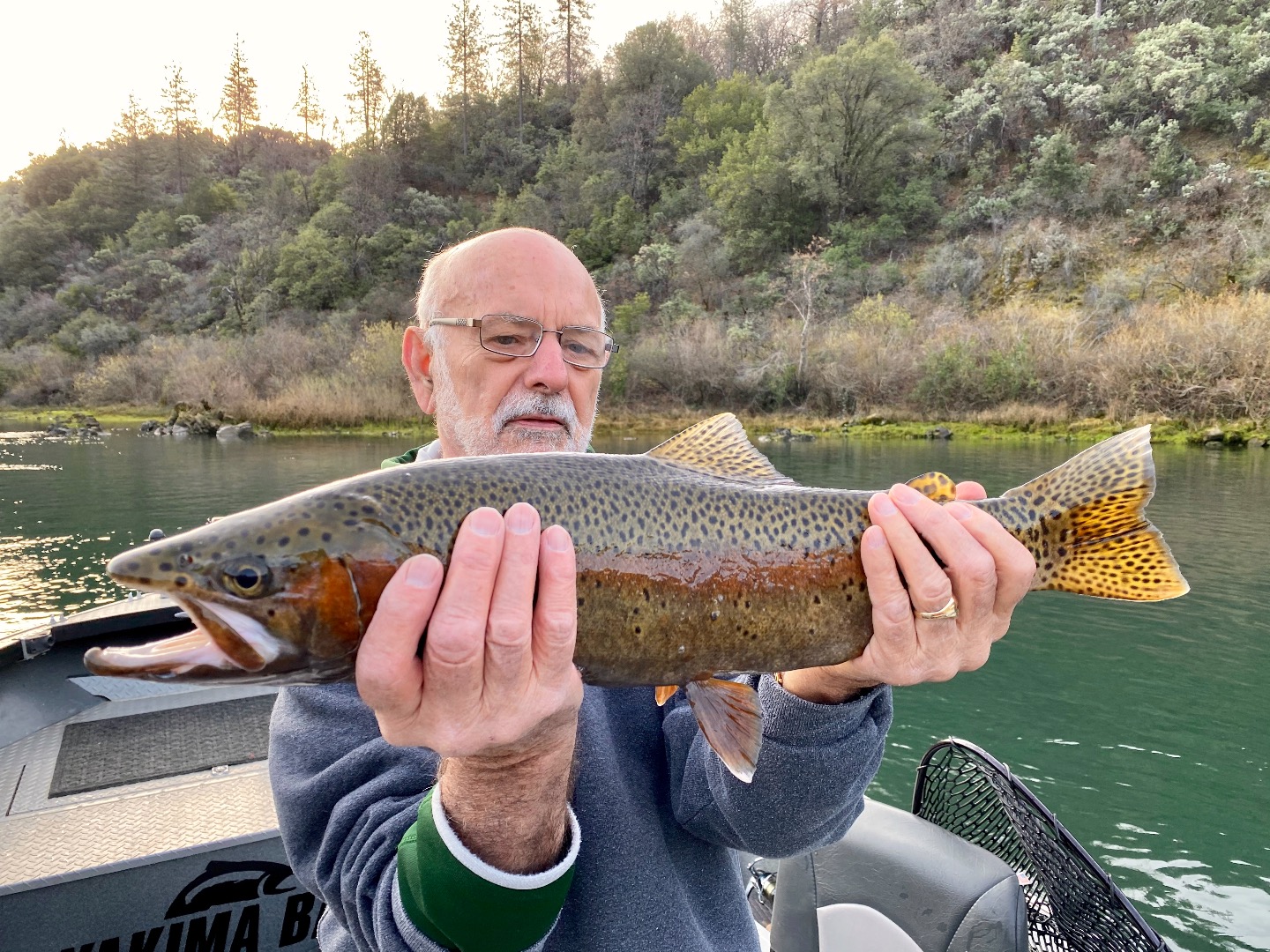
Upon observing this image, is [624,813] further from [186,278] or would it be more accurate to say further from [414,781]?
[186,278]

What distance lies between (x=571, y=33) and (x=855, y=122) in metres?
54.4

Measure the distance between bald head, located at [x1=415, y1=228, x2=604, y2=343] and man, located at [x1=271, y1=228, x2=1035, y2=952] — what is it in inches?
65.5

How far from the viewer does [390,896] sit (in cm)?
177

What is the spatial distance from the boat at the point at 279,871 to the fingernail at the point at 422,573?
7.68 ft

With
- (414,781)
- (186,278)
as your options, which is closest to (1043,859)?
(414,781)

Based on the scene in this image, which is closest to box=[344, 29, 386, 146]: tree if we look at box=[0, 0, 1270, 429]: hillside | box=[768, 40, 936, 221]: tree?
box=[0, 0, 1270, 429]: hillside

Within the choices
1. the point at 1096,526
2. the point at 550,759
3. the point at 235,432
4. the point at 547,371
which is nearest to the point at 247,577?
the point at 550,759

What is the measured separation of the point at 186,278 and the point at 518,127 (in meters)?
41.6

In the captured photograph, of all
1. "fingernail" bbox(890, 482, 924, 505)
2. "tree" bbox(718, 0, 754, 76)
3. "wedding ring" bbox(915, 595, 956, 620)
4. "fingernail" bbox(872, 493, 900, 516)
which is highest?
"tree" bbox(718, 0, 754, 76)

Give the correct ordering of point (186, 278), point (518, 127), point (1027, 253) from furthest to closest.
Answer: point (518, 127) → point (186, 278) → point (1027, 253)

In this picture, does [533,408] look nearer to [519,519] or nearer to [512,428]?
[512,428]

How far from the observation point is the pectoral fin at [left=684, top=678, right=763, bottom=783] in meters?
1.93

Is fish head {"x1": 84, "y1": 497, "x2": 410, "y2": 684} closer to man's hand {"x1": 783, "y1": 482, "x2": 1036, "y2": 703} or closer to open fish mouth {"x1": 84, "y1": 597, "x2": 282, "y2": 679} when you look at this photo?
open fish mouth {"x1": 84, "y1": 597, "x2": 282, "y2": 679}

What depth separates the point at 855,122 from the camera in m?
58.9
